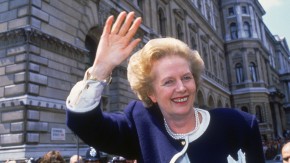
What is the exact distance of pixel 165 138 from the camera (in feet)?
6.11

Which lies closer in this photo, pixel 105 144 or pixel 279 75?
pixel 105 144

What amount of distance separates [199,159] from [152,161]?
253 millimetres

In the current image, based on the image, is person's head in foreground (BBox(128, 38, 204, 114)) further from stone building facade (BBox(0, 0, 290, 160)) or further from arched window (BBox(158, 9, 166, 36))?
arched window (BBox(158, 9, 166, 36))

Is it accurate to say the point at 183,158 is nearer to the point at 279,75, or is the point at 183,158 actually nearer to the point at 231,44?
the point at 231,44

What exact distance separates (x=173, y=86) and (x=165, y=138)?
291 mm

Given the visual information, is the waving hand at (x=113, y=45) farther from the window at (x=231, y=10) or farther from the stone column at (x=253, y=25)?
the window at (x=231, y=10)

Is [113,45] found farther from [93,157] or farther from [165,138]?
[93,157]

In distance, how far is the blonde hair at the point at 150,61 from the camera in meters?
1.92

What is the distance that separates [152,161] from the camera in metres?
1.83

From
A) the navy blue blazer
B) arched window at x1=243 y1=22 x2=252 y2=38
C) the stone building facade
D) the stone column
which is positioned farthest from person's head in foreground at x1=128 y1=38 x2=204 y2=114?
arched window at x1=243 y1=22 x2=252 y2=38

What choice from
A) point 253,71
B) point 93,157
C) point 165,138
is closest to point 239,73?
point 253,71

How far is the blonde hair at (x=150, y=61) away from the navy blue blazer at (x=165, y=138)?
0.14m

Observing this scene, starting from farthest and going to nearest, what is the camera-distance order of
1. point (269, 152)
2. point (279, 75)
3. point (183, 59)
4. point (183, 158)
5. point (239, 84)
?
point (279, 75), point (239, 84), point (269, 152), point (183, 59), point (183, 158)

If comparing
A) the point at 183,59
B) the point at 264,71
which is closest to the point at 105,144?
the point at 183,59
